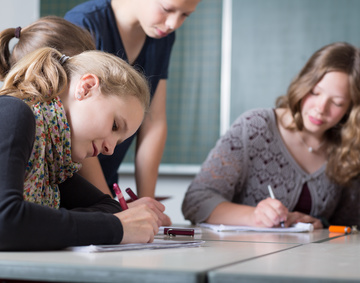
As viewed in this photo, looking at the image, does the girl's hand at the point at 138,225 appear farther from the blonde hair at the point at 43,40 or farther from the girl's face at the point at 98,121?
the blonde hair at the point at 43,40

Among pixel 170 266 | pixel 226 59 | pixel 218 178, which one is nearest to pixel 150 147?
pixel 218 178

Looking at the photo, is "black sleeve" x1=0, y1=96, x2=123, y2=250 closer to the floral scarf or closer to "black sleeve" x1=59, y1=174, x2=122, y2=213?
the floral scarf

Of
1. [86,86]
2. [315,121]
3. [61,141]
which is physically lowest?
[315,121]

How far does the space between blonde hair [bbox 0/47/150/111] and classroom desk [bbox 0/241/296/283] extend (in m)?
0.37

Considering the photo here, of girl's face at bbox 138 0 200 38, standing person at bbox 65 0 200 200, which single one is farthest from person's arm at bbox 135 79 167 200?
girl's face at bbox 138 0 200 38

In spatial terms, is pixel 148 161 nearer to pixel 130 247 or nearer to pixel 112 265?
pixel 130 247

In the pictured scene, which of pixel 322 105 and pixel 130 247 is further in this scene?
pixel 322 105

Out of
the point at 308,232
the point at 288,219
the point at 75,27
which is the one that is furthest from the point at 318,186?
the point at 75,27

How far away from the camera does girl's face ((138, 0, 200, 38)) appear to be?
1597 mm

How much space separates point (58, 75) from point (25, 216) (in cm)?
36

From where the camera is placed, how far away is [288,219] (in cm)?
174

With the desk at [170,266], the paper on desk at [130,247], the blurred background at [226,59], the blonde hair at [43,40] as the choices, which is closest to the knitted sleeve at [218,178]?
the blonde hair at [43,40]

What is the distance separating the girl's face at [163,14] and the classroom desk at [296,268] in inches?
34.4

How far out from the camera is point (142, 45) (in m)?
1.83
